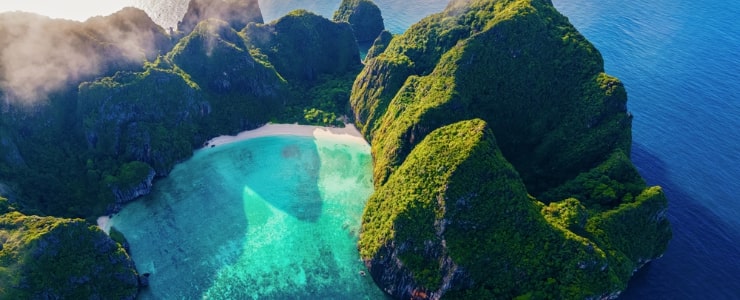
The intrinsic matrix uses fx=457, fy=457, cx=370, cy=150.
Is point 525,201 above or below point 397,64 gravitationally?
below

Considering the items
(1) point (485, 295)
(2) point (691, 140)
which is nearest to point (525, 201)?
(1) point (485, 295)

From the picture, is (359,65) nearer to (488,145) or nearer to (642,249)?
(488,145)

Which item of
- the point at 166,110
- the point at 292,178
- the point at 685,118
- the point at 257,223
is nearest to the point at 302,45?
the point at 166,110

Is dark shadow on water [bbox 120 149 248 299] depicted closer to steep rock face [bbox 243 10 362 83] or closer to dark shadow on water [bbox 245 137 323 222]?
dark shadow on water [bbox 245 137 323 222]

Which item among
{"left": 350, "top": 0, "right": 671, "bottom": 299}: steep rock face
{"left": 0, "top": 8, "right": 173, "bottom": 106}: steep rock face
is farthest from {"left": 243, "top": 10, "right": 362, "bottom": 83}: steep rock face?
{"left": 0, "top": 8, "right": 173, "bottom": 106}: steep rock face

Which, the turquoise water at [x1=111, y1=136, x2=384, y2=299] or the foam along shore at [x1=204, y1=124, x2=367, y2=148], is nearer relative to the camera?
the turquoise water at [x1=111, y1=136, x2=384, y2=299]

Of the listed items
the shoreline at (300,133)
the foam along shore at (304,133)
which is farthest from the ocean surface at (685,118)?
the foam along shore at (304,133)
